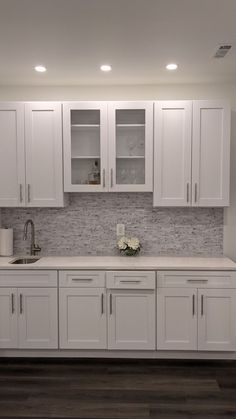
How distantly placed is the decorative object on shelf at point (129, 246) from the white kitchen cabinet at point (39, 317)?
2.64 feet

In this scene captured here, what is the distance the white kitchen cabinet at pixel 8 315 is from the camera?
3582 millimetres

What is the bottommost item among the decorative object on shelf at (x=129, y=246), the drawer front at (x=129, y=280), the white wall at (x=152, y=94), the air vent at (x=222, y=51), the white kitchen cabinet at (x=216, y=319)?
the white kitchen cabinet at (x=216, y=319)

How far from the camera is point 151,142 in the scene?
374 centimetres

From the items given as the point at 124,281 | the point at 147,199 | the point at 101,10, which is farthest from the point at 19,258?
the point at 101,10

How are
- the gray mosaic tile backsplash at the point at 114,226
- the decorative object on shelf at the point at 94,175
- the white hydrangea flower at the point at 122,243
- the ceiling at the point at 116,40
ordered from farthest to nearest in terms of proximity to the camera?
the gray mosaic tile backsplash at the point at 114,226
the white hydrangea flower at the point at 122,243
the decorative object on shelf at the point at 94,175
the ceiling at the point at 116,40

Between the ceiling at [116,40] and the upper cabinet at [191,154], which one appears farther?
the upper cabinet at [191,154]

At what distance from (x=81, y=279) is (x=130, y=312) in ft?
1.76

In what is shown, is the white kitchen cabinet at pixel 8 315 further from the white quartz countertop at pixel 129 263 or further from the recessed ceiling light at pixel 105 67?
the recessed ceiling light at pixel 105 67

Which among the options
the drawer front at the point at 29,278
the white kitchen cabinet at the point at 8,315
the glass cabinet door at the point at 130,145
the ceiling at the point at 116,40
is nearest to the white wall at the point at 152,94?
the ceiling at the point at 116,40

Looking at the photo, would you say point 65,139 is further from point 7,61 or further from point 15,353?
point 15,353

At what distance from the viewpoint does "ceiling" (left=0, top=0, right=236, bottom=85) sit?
7.66 ft

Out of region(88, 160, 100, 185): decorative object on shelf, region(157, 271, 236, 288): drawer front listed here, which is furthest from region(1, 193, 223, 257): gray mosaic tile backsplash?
region(157, 271, 236, 288): drawer front

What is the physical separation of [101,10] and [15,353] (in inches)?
118

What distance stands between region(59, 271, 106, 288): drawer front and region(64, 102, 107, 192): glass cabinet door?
806mm
